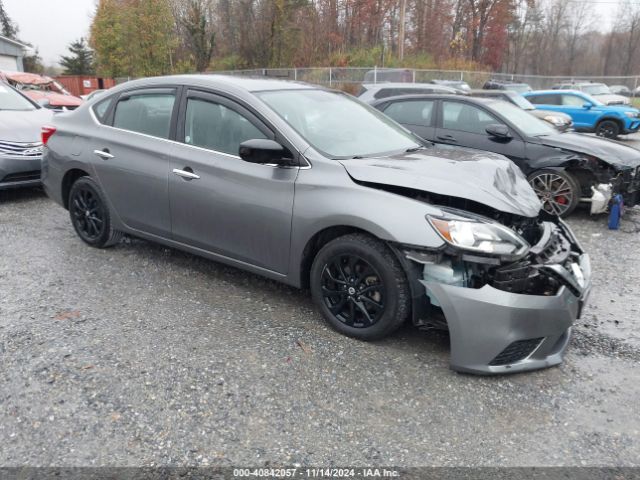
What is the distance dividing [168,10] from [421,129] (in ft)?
114

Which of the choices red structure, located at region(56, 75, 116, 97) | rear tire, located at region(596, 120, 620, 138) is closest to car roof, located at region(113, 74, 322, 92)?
rear tire, located at region(596, 120, 620, 138)

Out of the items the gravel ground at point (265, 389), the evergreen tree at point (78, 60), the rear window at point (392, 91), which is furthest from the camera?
the evergreen tree at point (78, 60)

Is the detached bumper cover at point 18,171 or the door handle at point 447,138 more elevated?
the door handle at point 447,138

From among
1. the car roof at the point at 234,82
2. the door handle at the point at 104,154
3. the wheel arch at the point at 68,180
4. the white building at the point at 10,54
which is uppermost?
the white building at the point at 10,54

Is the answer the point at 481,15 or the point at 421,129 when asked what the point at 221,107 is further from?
the point at 481,15

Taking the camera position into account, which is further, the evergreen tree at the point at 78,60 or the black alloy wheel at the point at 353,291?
the evergreen tree at the point at 78,60

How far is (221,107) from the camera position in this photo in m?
4.01

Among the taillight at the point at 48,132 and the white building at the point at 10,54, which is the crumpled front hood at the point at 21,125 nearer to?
the taillight at the point at 48,132

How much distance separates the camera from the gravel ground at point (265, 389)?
2473mm

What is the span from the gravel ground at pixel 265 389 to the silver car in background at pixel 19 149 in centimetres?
309

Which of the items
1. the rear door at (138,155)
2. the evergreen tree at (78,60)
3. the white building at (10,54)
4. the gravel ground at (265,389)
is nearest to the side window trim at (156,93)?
the rear door at (138,155)

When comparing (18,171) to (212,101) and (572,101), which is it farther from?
(572,101)

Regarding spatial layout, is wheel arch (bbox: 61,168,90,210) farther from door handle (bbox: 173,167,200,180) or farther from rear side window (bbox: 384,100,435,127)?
rear side window (bbox: 384,100,435,127)

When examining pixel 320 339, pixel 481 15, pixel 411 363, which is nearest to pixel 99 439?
pixel 320 339
